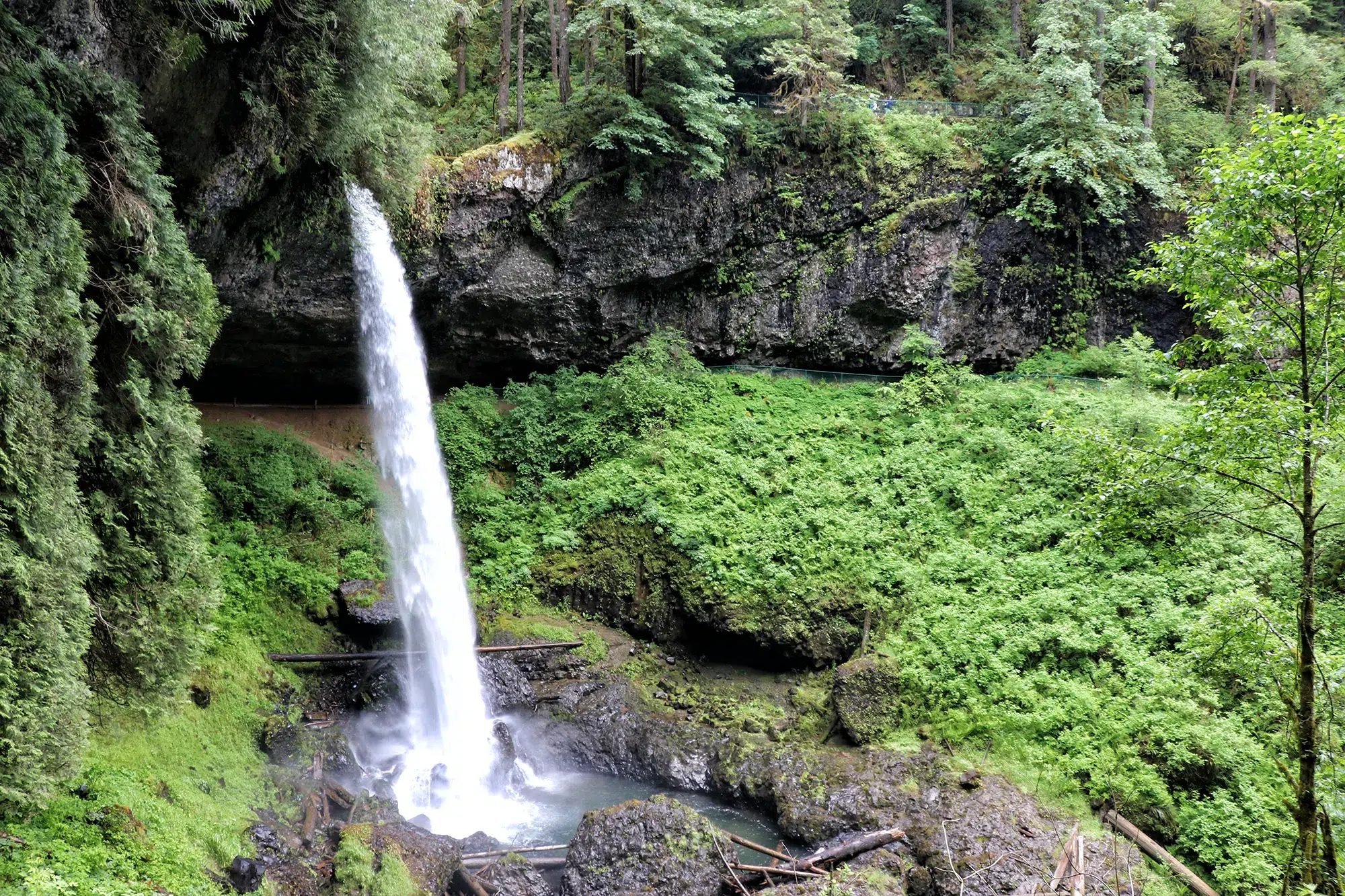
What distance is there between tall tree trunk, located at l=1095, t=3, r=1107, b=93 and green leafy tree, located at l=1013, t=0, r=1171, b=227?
0.04 meters

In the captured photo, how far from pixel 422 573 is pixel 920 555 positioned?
753cm

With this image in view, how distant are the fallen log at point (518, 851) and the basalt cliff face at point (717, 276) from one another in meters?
9.22

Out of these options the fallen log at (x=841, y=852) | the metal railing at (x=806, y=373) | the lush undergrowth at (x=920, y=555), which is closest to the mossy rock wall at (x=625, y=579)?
the lush undergrowth at (x=920, y=555)

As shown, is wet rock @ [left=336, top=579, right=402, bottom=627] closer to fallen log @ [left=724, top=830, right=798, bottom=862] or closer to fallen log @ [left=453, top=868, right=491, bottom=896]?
fallen log @ [left=453, top=868, right=491, bottom=896]

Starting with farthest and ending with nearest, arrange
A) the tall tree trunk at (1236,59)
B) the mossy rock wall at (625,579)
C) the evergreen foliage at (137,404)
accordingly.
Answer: the tall tree trunk at (1236,59) < the mossy rock wall at (625,579) < the evergreen foliage at (137,404)

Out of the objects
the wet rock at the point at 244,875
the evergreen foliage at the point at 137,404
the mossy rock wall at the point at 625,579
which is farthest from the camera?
the mossy rock wall at the point at 625,579

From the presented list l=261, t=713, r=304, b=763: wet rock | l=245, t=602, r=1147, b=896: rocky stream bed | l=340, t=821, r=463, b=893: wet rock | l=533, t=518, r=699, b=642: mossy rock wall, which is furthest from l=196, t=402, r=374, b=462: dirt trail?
l=340, t=821, r=463, b=893: wet rock

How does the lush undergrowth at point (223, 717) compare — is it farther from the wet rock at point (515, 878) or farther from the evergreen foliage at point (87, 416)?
the wet rock at point (515, 878)

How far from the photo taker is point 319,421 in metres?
16.8

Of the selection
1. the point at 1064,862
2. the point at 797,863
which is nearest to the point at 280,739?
the point at 797,863

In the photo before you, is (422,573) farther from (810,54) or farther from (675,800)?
(810,54)

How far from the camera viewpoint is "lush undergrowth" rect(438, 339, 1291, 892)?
8977 millimetres

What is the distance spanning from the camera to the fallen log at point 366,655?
1133 cm

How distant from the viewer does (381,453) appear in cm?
1364
